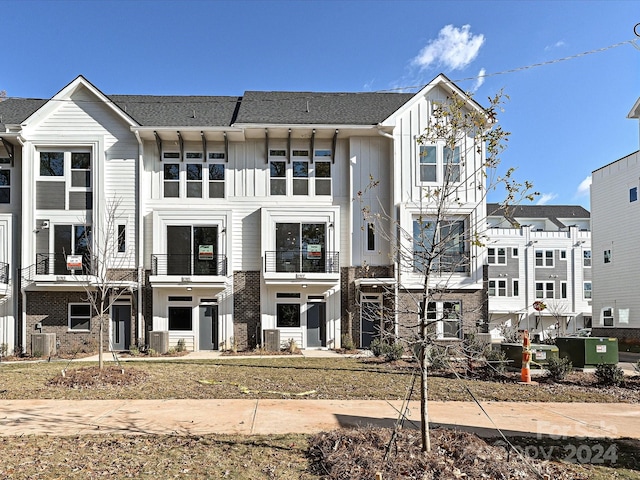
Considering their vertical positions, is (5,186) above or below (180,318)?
above

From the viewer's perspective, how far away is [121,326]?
22172 mm

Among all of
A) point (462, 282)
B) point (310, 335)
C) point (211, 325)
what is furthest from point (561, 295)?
point (211, 325)

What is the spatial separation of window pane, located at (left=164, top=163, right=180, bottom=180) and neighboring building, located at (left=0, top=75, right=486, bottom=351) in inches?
2.3

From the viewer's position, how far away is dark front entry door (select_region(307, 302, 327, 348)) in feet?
73.5

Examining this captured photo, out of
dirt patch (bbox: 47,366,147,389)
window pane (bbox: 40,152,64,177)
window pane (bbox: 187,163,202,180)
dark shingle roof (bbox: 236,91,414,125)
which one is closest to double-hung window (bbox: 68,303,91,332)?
window pane (bbox: 40,152,64,177)

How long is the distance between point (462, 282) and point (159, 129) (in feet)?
44.0

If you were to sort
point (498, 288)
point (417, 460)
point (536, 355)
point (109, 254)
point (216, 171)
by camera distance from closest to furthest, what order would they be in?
point (417, 460) < point (536, 355) < point (109, 254) < point (216, 171) < point (498, 288)

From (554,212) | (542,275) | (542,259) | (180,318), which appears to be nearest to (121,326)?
(180,318)

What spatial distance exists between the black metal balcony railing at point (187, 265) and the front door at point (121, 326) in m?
2.08

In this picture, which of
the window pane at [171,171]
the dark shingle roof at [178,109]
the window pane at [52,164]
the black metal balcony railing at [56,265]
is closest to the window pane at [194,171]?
the window pane at [171,171]

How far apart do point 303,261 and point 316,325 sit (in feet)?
8.79

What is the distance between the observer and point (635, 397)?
11484 millimetres

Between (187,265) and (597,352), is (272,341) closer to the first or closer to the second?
(187,265)

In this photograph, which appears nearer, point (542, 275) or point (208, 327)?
point (208, 327)
